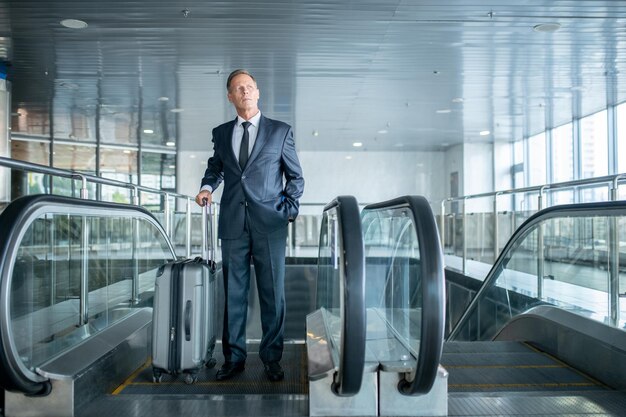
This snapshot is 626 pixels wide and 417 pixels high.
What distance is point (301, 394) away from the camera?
9.64 feet

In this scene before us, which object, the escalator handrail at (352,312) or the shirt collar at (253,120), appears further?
the shirt collar at (253,120)

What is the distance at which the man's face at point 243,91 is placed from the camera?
3299 mm

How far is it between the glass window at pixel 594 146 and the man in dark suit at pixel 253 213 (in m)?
12.2

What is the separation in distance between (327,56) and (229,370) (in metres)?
6.76

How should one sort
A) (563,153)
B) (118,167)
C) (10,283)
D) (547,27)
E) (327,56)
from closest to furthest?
(10,283)
(547,27)
(327,56)
(563,153)
(118,167)

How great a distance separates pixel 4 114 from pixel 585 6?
9114 millimetres

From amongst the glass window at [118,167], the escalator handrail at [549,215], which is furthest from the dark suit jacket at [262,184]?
the glass window at [118,167]

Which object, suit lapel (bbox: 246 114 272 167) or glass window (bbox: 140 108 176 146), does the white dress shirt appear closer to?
suit lapel (bbox: 246 114 272 167)

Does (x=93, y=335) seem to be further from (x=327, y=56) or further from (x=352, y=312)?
(x=327, y=56)

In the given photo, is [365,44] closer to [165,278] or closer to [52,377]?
[165,278]

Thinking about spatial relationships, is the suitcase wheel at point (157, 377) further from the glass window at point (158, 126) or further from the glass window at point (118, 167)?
the glass window at point (118, 167)

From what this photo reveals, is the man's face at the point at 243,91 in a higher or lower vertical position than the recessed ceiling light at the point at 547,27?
lower

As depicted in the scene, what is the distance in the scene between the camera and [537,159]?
1817cm

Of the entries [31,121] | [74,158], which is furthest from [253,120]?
[74,158]
